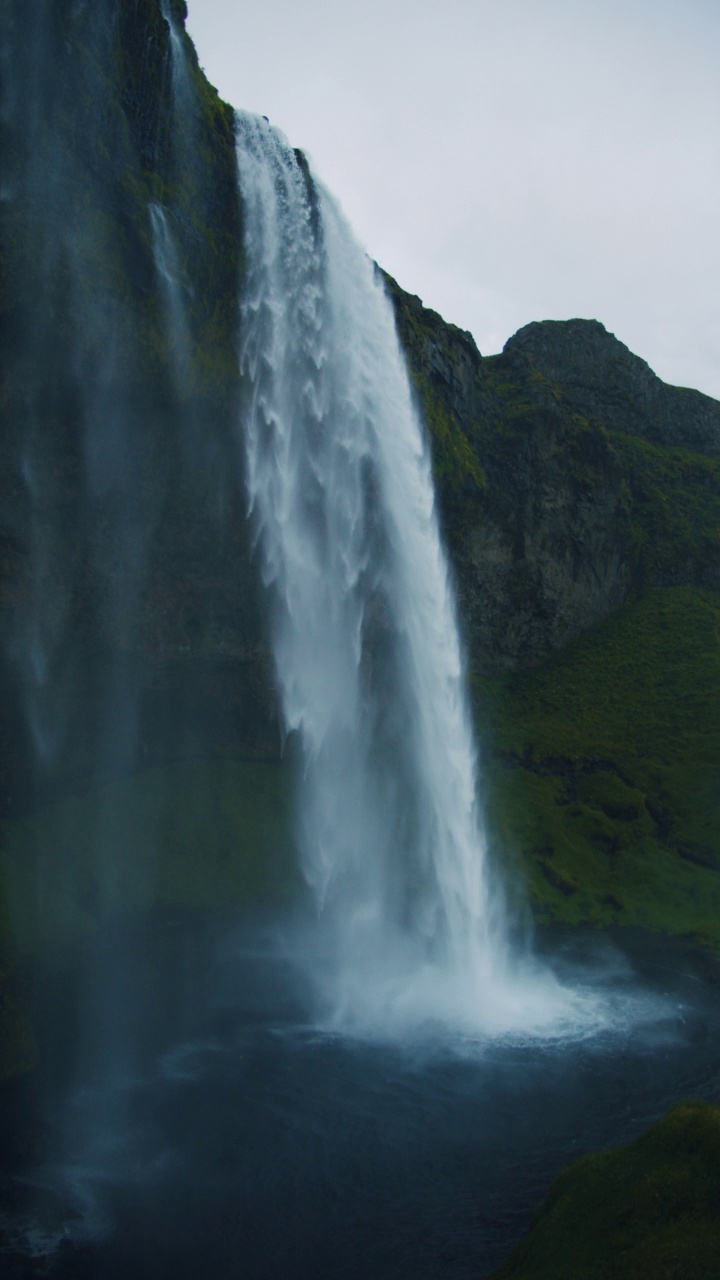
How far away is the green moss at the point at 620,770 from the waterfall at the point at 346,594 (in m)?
6.17

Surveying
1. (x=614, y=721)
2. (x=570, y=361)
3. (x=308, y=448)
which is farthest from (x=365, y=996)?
(x=570, y=361)

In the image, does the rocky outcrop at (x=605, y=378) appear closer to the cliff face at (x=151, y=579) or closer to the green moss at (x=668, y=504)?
the green moss at (x=668, y=504)

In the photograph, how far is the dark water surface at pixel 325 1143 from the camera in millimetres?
17172

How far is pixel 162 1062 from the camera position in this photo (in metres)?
25.1

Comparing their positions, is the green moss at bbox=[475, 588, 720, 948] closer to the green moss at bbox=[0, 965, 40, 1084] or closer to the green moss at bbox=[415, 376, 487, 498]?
the green moss at bbox=[415, 376, 487, 498]

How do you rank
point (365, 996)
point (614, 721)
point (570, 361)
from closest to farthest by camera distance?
point (365, 996) < point (614, 721) < point (570, 361)

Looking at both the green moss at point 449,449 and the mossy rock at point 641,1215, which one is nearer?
the mossy rock at point 641,1215

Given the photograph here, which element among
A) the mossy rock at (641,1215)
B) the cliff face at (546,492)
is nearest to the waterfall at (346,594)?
the cliff face at (546,492)

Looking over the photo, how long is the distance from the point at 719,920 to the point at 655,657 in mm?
22159

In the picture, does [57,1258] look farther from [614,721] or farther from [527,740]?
[614,721]

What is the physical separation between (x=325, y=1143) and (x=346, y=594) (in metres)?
24.4

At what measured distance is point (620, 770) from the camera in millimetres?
49188

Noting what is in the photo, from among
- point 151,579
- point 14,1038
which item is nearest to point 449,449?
point 151,579

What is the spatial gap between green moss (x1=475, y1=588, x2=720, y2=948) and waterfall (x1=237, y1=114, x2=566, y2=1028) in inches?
243
